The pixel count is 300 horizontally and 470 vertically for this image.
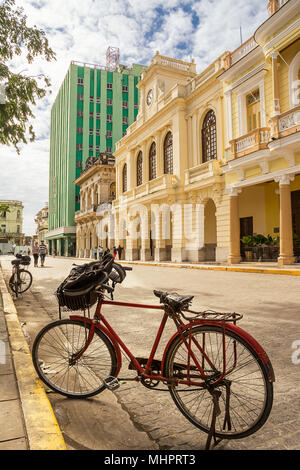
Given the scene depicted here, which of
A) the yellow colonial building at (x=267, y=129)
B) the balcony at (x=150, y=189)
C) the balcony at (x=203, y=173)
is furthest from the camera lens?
the balcony at (x=150, y=189)

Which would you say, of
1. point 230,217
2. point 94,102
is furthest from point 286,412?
point 94,102

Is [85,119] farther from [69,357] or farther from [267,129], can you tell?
[69,357]

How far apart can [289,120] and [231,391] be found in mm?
13289

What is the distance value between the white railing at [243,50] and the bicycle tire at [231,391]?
57.3 ft

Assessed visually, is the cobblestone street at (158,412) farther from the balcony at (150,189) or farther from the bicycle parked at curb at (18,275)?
the balcony at (150,189)

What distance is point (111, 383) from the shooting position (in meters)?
2.38

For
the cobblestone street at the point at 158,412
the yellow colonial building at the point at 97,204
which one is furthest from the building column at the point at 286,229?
the yellow colonial building at the point at 97,204

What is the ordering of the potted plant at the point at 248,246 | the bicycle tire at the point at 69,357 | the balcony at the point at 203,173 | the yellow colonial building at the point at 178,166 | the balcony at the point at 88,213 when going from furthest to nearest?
1. the balcony at the point at 88,213
2. the yellow colonial building at the point at 178,166
3. the balcony at the point at 203,173
4. the potted plant at the point at 248,246
5. the bicycle tire at the point at 69,357

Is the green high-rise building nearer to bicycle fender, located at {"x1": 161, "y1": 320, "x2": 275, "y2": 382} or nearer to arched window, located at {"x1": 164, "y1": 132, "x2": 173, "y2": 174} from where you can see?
arched window, located at {"x1": 164, "y1": 132, "x2": 173, "y2": 174}

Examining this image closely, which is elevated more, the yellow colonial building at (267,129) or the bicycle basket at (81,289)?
the yellow colonial building at (267,129)

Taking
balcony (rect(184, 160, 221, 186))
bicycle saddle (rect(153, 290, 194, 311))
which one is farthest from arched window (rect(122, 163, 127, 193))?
bicycle saddle (rect(153, 290, 194, 311))

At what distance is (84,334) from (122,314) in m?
3.27

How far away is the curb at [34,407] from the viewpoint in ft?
6.09

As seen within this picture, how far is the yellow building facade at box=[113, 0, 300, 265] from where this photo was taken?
13680mm
